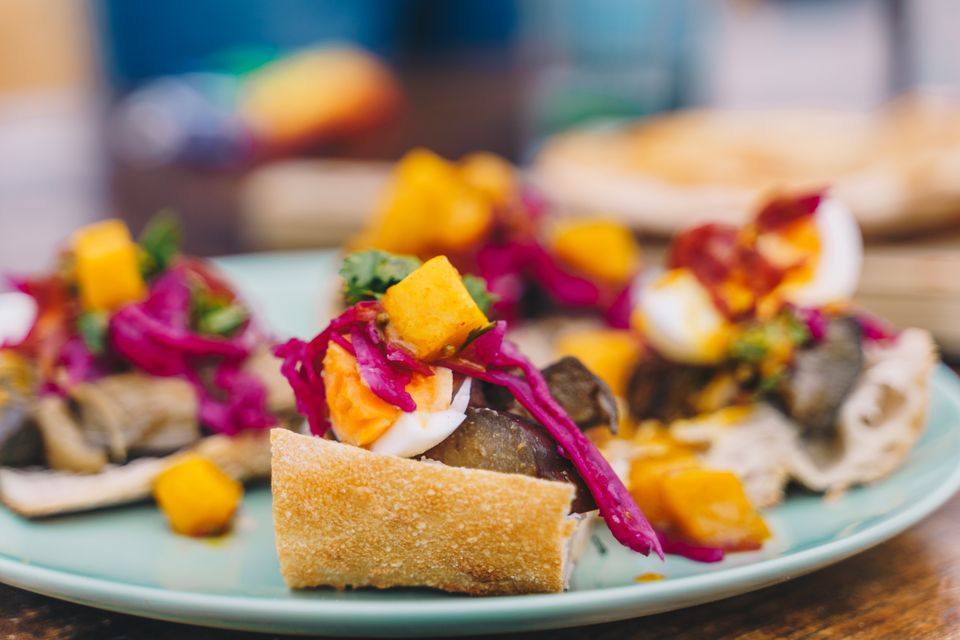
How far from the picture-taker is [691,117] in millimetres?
5430

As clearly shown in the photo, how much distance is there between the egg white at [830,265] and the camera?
8.27 feet

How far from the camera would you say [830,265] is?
8.38 feet

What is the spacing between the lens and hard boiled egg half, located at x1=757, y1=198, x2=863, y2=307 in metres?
2.53

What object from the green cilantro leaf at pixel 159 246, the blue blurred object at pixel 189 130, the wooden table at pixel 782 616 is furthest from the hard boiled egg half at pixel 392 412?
the blue blurred object at pixel 189 130

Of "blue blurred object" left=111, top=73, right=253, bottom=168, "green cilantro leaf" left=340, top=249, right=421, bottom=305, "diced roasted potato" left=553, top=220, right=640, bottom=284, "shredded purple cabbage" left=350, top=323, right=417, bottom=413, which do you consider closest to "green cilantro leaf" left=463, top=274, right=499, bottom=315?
"green cilantro leaf" left=340, top=249, right=421, bottom=305

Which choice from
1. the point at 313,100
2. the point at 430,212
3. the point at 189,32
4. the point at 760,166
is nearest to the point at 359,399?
the point at 430,212

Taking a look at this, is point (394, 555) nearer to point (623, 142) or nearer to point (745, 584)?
point (745, 584)

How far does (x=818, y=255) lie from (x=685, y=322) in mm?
457

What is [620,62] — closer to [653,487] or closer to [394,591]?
[653,487]

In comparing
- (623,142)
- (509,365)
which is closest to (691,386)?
(509,365)

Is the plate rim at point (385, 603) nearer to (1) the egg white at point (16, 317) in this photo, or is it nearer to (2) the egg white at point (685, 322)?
(2) the egg white at point (685, 322)

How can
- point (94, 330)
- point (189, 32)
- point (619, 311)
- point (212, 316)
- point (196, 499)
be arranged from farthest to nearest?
point (189, 32), point (619, 311), point (212, 316), point (94, 330), point (196, 499)

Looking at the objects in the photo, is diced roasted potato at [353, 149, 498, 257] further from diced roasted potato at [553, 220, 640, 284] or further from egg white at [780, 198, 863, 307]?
egg white at [780, 198, 863, 307]

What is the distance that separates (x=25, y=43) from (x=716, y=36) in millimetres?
7224
